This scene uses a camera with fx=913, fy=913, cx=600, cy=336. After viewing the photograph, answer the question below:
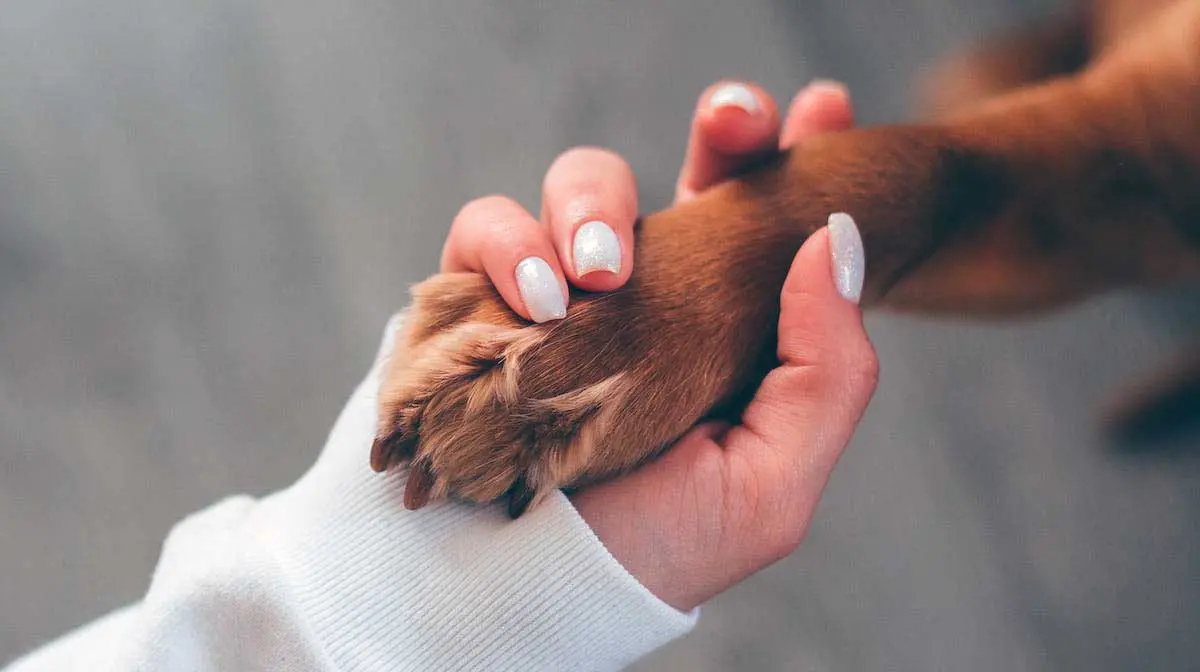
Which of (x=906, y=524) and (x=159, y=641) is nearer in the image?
(x=159, y=641)

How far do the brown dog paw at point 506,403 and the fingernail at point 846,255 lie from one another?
0.18 metres

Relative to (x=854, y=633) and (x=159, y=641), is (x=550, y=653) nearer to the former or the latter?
(x=159, y=641)

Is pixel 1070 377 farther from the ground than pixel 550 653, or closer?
closer

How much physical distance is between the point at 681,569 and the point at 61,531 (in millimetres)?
952

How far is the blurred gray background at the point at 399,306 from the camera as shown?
1.20m

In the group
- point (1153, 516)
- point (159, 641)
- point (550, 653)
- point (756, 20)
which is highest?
point (756, 20)

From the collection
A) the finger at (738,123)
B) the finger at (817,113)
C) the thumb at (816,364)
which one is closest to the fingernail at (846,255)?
the thumb at (816,364)

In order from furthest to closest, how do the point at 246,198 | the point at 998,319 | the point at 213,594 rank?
the point at 246,198 → the point at 998,319 → the point at 213,594

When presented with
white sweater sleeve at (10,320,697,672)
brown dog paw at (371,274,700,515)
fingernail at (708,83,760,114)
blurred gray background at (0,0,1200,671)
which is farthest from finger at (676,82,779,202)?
blurred gray background at (0,0,1200,671)

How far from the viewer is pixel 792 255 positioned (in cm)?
76

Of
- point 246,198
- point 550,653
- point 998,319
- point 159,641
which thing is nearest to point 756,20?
point 998,319

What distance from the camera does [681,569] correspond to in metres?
0.74

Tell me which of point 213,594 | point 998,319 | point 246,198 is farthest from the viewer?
point 246,198

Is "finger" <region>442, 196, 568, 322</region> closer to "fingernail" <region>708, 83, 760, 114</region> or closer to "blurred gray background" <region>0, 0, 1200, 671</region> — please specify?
"fingernail" <region>708, 83, 760, 114</region>
